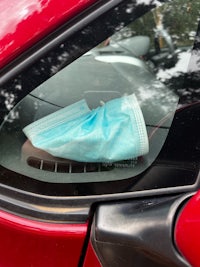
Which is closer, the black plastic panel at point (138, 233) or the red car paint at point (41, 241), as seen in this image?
the black plastic panel at point (138, 233)

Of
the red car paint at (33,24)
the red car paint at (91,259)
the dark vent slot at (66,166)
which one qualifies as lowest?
the red car paint at (91,259)

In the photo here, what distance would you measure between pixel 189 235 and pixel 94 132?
15.8 inches

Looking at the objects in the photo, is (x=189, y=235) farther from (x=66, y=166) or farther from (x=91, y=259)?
(x=66, y=166)

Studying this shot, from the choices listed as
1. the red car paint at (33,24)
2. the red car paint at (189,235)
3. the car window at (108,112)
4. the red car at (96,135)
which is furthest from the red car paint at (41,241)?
the red car paint at (33,24)

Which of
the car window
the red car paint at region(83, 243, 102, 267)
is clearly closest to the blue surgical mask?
the car window

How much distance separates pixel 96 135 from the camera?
1.50 meters

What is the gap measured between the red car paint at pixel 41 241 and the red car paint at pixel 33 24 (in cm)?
46

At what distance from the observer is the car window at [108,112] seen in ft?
4.87

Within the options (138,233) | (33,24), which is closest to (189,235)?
(138,233)

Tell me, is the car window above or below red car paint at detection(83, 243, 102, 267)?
above

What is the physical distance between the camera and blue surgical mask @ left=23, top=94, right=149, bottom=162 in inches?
58.9

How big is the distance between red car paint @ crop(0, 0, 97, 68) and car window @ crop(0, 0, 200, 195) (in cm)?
13

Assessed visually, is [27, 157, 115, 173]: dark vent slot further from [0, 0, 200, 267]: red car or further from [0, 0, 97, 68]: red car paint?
[0, 0, 97, 68]: red car paint

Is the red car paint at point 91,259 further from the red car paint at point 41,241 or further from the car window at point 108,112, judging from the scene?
the car window at point 108,112
